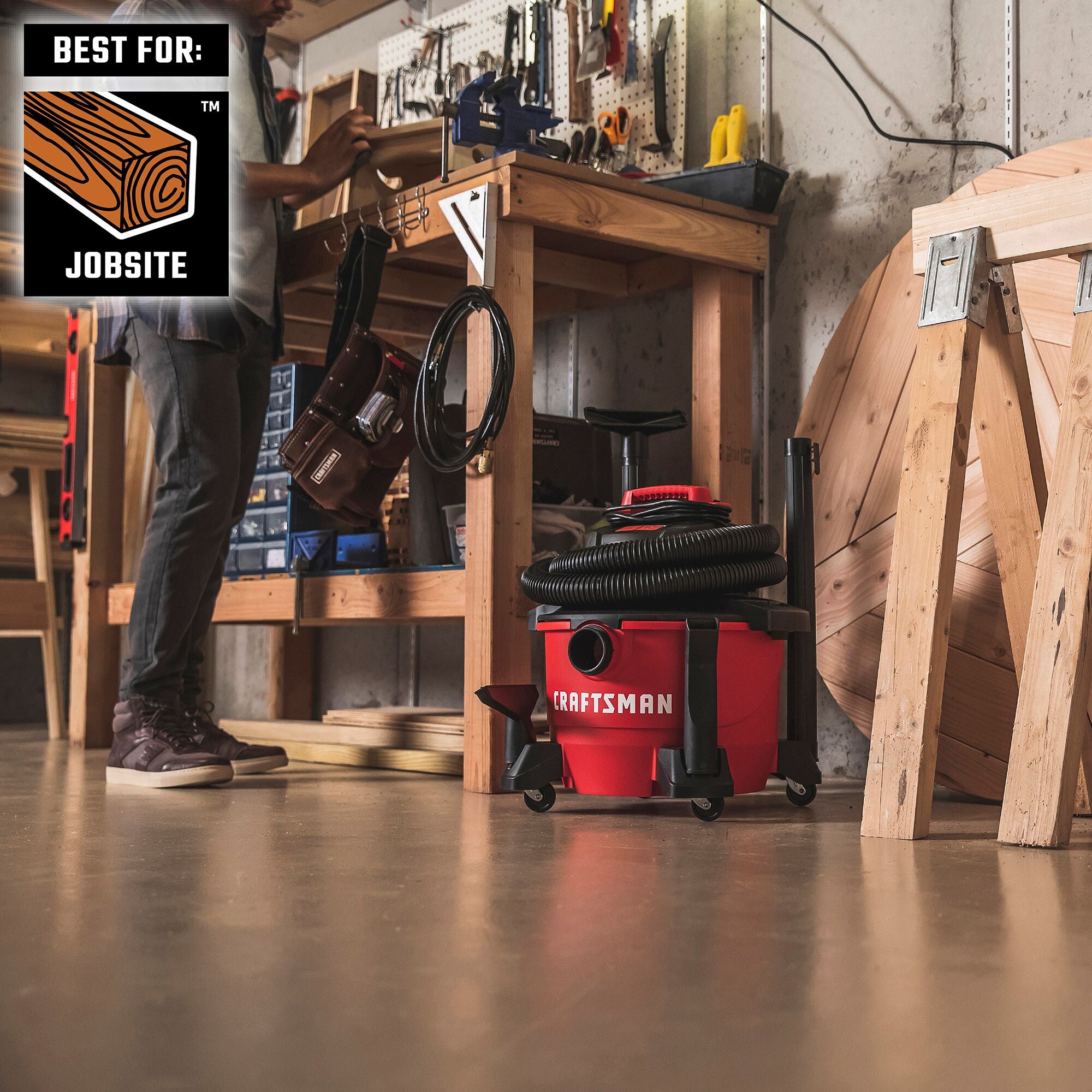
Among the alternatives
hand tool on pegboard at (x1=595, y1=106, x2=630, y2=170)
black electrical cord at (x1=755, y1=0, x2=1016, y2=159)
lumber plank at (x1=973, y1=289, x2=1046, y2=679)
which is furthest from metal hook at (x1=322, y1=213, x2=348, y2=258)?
lumber plank at (x1=973, y1=289, x2=1046, y2=679)

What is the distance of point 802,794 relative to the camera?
234 cm

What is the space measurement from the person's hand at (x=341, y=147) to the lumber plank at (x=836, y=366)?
1195 mm

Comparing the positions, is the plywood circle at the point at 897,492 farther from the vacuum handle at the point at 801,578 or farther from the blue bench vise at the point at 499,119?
the blue bench vise at the point at 499,119

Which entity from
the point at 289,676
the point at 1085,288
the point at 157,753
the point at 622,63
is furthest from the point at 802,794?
the point at 289,676

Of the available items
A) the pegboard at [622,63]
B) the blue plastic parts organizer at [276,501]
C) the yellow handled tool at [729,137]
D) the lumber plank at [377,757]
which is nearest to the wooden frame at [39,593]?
the blue plastic parts organizer at [276,501]

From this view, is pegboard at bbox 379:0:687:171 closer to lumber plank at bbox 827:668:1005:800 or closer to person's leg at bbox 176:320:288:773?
person's leg at bbox 176:320:288:773

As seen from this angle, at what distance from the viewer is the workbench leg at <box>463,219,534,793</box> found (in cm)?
254

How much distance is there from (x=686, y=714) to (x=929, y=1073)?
1273mm

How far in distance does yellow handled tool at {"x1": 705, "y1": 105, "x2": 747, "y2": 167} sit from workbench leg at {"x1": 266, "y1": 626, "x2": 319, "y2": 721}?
2048 millimetres

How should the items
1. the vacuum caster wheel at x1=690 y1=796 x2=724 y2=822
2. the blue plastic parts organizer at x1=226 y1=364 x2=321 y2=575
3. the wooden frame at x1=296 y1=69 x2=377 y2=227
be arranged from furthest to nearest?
the wooden frame at x1=296 y1=69 x2=377 y2=227 < the blue plastic parts organizer at x1=226 y1=364 x2=321 y2=575 < the vacuum caster wheel at x1=690 y1=796 x2=724 y2=822

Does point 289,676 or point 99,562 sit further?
point 289,676

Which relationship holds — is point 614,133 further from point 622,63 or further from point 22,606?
point 22,606

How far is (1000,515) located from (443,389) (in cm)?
114

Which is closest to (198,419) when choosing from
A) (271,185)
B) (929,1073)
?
(271,185)
